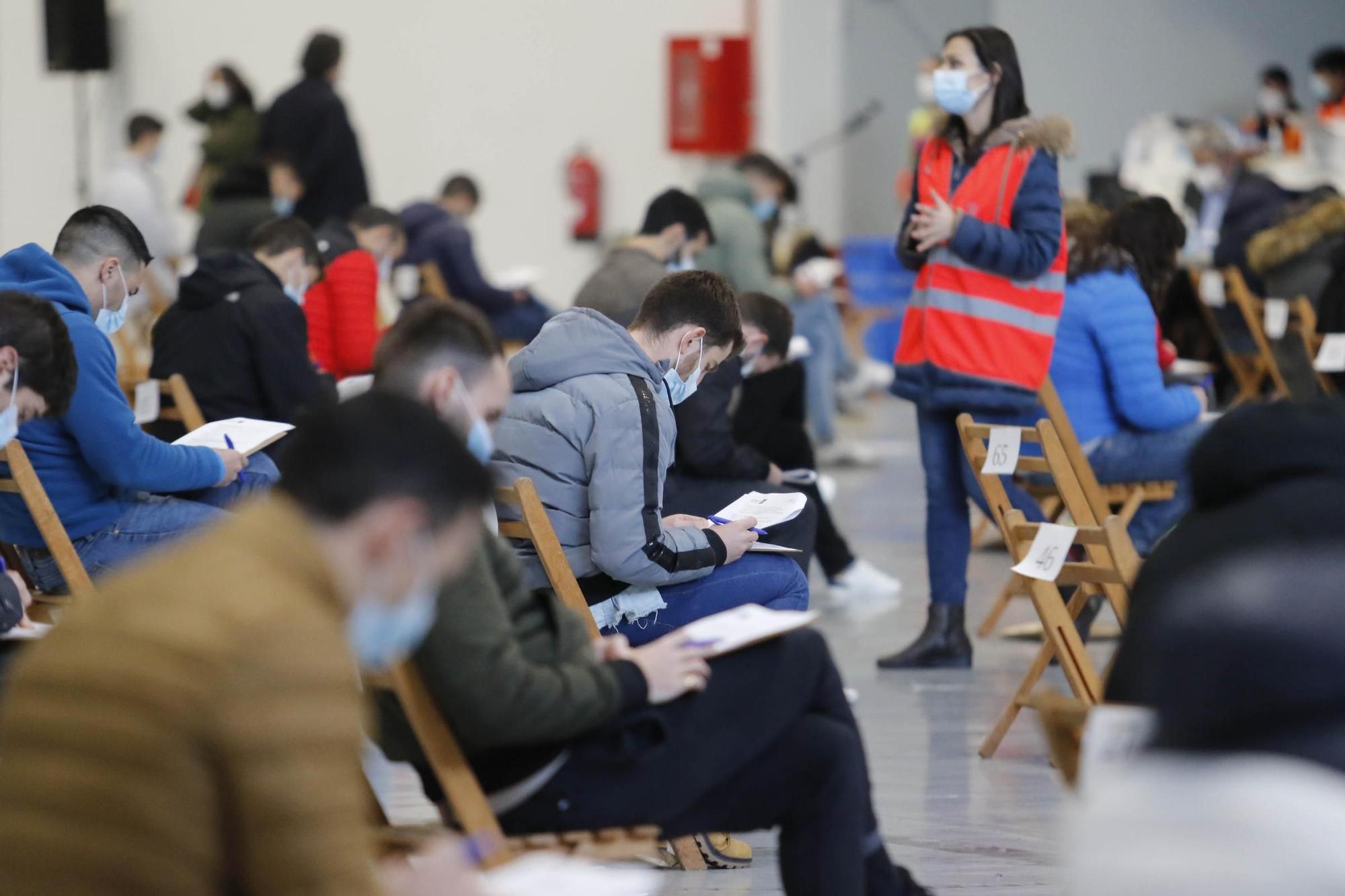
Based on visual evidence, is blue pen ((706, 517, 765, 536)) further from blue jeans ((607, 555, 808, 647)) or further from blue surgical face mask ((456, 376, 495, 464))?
blue surgical face mask ((456, 376, 495, 464))

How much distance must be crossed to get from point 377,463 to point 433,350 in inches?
25.3

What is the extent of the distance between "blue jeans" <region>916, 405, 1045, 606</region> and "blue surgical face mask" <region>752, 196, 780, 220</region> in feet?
13.6

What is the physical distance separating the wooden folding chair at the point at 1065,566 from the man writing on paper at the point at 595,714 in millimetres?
822

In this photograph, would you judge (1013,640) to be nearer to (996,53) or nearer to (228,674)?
(996,53)

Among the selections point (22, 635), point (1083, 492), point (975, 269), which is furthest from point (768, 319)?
point (22, 635)

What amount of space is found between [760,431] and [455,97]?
281 inches

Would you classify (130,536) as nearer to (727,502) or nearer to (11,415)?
(11,415)

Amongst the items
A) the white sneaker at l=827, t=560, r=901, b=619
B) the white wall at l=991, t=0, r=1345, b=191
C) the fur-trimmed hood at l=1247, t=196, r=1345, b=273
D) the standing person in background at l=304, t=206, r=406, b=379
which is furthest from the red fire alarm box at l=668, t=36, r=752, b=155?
the white sneaker at l=827, t=560, r=901, b=619

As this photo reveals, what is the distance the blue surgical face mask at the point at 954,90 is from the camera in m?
4.29

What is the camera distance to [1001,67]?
14.2 feet

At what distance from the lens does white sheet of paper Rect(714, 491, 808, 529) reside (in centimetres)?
348

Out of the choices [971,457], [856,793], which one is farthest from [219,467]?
[856,793]

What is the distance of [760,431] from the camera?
5133 mm

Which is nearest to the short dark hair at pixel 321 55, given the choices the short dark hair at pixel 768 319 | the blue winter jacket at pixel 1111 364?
the short dark hair at pixel 768 319
